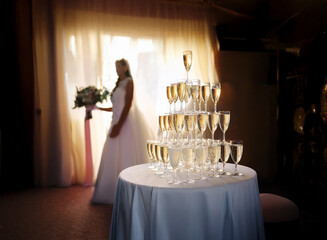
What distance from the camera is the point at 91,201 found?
351 centimetres

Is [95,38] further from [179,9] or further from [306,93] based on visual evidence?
[306,93]

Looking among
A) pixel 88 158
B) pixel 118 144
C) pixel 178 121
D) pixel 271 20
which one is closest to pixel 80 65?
pixel 88 158

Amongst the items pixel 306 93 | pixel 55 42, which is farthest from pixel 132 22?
pixel 306 93

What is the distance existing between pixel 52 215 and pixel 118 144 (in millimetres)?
1064

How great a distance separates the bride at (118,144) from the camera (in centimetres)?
349

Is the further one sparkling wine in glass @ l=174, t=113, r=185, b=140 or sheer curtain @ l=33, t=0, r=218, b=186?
sheer curtain @ l=33, t=0, r=218, b=186

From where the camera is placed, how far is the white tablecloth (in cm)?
139

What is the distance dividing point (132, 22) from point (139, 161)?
2.37m

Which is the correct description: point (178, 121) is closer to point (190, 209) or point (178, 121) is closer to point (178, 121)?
point (178, 121)

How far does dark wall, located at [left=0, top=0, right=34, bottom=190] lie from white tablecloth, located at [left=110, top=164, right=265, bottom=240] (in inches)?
142

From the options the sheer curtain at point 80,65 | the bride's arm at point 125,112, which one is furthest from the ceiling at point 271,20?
the bride's arm at point 125,112

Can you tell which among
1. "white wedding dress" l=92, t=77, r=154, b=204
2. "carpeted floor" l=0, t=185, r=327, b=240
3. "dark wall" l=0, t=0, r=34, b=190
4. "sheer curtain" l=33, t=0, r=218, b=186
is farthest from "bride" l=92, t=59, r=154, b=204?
"dark wall" l=0, t=0, r=34, b=190

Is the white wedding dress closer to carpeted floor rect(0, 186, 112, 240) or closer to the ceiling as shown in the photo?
carpeted floor rect(0, 186, 112, 240)

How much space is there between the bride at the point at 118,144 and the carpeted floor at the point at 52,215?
0.73 ft
